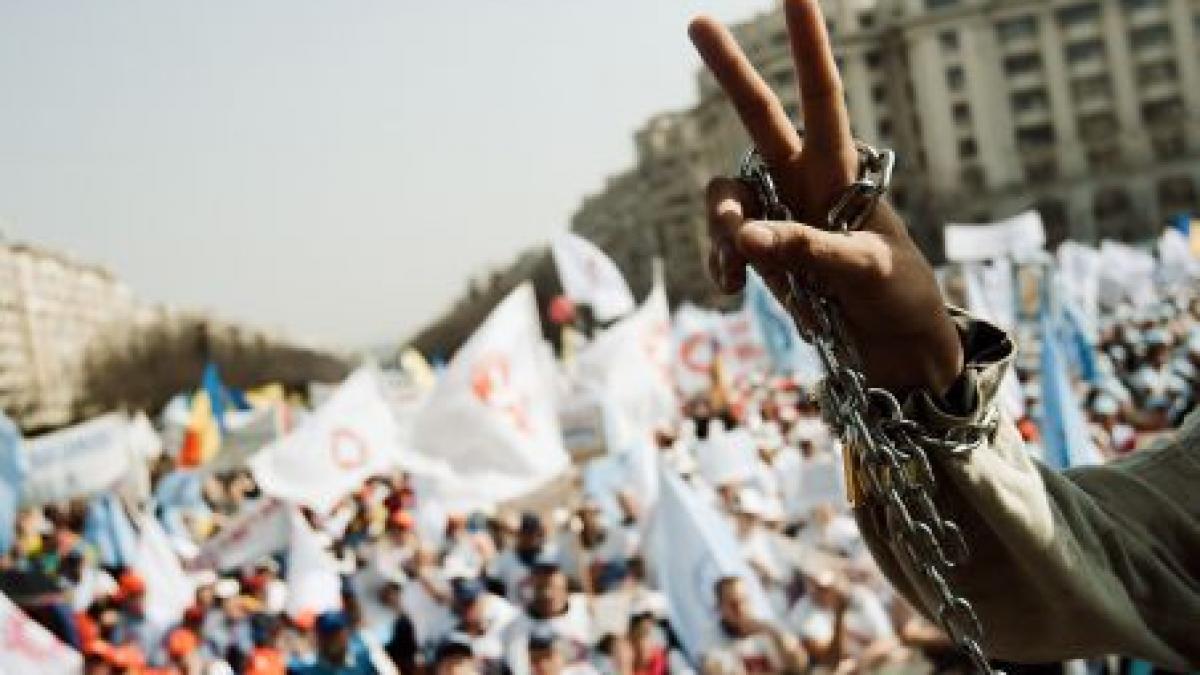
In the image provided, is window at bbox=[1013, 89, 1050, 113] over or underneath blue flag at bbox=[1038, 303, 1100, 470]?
underneath

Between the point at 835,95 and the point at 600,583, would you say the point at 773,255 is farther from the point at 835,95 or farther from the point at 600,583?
the point at 600,583

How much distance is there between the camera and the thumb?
1189 millimetres

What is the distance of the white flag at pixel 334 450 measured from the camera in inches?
322

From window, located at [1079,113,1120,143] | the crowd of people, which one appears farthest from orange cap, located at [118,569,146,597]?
window, located at [1079,113,1120,143]

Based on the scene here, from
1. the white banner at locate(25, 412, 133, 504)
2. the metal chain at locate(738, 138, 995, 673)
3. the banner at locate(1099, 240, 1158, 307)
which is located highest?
the metal chain at locate(738, 138, 995, 673)

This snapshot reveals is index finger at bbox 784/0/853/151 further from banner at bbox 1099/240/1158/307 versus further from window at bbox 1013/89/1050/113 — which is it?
window at bbox 1013/89/1050/113

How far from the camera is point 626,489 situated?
27.2 feet

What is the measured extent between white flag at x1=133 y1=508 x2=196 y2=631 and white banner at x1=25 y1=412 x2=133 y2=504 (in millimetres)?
4451

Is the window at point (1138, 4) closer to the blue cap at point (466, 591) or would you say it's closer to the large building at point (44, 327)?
the large building at point (44, 327)

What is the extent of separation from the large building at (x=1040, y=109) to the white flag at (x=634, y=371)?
2244 inches

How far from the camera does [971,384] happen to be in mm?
1405

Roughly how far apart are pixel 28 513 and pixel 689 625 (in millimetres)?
8950

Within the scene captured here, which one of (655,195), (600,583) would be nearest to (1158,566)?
(600,583)

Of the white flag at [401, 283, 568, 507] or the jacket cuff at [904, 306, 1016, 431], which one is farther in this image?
the white flag at [401, 283, 568, 507]
